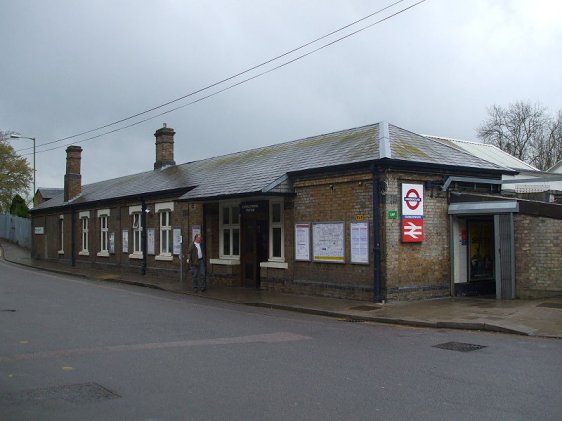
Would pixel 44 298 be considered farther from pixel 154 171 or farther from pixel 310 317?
pixel 154 171

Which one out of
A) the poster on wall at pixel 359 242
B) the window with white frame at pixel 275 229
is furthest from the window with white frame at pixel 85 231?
the poster on wall at pixel 359 242

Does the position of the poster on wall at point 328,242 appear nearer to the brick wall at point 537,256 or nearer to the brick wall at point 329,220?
the brick wall at point 329,220

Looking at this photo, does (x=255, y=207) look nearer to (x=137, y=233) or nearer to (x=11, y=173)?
(x=137, y=233)

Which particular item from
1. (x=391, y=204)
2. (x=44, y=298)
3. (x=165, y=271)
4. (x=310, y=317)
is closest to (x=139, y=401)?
(x=310, y=317)

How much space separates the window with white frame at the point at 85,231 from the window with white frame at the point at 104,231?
1724mm

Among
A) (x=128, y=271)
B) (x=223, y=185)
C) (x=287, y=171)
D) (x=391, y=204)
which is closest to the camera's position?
(x=391, y=204)

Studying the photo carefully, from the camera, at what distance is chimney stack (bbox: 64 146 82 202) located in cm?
3544

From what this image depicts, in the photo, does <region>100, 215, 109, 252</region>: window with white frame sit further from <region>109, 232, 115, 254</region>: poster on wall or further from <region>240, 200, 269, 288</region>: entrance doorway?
<region>240, 200, 269, 288</region>: entrance doorway

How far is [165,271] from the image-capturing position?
23734mm

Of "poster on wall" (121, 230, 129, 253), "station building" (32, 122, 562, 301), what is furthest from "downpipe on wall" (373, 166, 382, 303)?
"poster on wall" (121, 230, 129, 253)

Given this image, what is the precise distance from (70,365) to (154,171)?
24309mm

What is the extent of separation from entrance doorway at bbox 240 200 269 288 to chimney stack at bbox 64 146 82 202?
19.6 meters

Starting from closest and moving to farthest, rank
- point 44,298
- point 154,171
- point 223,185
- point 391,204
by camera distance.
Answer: point 391,204
point 44,298
point 223,185
point 154,171

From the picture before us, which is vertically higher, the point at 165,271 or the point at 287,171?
the point at 287,171
